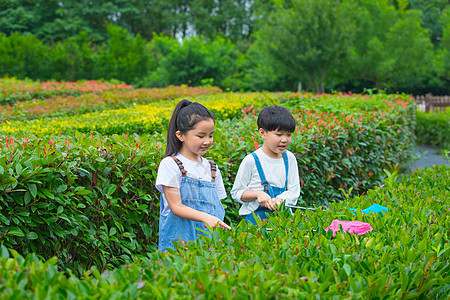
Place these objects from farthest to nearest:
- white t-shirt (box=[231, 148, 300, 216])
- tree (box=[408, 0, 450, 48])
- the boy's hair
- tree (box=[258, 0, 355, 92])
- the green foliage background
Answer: tree (box=[408, 0, 450, 48])
the green foliage background
tree (box=[258, 0, 355, 92])
white t-shirt (box=[231, 148, 300, 216])
the boy's hair

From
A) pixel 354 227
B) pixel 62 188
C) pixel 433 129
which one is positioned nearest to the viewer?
pixel 354 227

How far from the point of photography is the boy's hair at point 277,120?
297cm

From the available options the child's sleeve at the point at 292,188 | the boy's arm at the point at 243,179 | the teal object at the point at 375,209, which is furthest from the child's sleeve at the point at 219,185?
the teal object at the point at 375,209

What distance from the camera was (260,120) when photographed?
3.08 m

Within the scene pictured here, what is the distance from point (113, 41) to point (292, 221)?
23.5 m

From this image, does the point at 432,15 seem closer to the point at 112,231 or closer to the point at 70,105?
the point at 70,105

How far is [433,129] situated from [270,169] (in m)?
10.9

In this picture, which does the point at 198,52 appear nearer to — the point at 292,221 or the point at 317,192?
the point at 317,192

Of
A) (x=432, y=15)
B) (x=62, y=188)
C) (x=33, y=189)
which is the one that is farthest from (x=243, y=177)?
(x=432, y=15)

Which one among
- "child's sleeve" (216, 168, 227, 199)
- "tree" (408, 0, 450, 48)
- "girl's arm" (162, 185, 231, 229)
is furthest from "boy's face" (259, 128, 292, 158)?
"tree" (408, 0, 450, 48)

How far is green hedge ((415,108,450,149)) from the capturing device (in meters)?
12.0

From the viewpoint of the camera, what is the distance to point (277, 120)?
2.97 m

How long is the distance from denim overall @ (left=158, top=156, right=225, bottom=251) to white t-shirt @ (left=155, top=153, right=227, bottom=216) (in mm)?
32

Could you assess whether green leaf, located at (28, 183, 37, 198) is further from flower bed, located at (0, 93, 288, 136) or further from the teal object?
flower bed, located at (0, 93, 288, 136)
